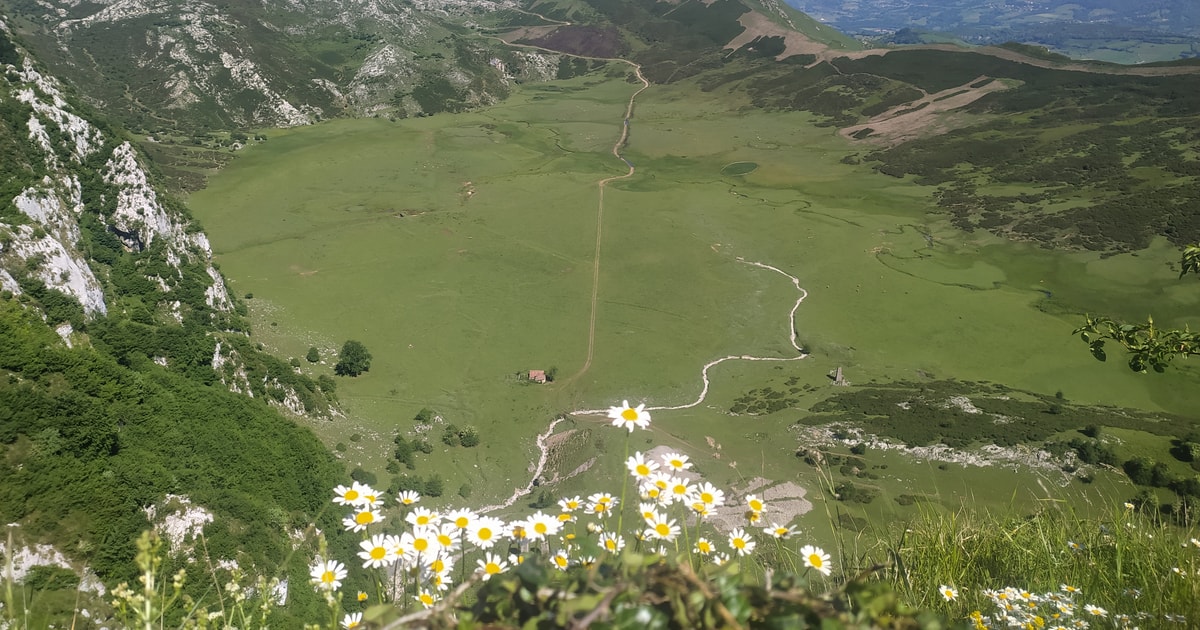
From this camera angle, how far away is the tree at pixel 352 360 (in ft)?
121

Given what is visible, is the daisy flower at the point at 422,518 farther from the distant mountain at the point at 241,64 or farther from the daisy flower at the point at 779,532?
the distant mountain at the point at 241,64

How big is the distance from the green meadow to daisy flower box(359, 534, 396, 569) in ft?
62.5

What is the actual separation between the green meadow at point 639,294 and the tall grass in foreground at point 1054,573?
14.9m

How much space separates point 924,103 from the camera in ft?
322

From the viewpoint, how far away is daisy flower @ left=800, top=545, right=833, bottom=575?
350cm

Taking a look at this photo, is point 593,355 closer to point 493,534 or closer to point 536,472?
point 536,472

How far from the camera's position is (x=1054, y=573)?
480 centimetres

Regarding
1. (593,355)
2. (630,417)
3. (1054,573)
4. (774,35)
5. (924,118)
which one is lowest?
(593,355)

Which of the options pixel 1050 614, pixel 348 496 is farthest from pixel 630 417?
pixel 1050 614

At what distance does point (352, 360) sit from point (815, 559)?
122ft

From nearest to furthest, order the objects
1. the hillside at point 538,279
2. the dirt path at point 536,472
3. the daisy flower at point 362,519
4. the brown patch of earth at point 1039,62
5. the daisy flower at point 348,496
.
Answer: the daisy flower at point 362,519 < the daisy flower at point 348,496 < the hillside at point 538,279 < the dirt path at point 536,472 < the brown patch of earth at point 1039,62

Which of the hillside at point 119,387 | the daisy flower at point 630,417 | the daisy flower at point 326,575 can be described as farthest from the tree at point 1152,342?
the hillside at point 119,387

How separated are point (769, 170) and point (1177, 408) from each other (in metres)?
52.9

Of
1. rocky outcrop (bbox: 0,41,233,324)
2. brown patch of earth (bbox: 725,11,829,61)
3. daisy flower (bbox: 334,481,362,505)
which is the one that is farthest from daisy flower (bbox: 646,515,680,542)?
brown patch of earth (bbox: 725,11,829,61)
